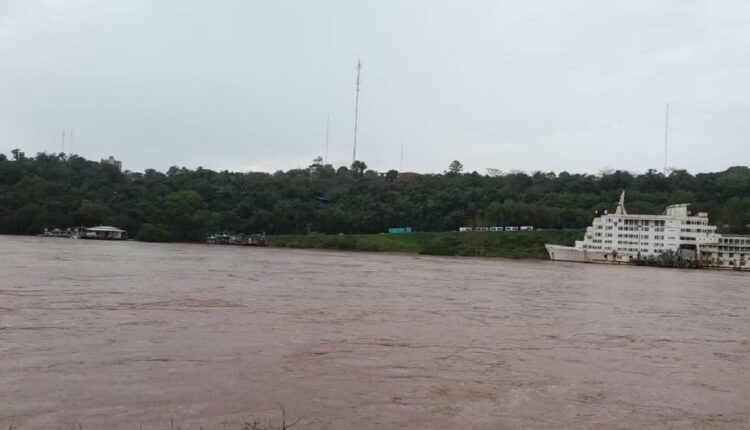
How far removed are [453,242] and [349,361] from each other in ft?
239

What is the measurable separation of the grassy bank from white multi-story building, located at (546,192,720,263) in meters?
5.74

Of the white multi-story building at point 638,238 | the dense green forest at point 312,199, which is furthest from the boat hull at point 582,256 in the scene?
the dense green forest at point 312,199

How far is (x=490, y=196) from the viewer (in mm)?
99188

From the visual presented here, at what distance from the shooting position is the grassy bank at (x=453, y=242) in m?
79.5

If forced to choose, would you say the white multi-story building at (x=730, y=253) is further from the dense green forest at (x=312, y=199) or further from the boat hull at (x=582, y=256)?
the dense green forest at (x=312, y=199)

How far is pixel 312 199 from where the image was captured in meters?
100

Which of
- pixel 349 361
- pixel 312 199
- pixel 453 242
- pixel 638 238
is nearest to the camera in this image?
pixel 349 361

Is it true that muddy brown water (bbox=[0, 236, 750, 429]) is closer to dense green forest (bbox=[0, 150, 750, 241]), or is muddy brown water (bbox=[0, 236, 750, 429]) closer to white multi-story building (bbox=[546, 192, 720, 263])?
white multi-story building (bbox=[546, 192, 720, 263])

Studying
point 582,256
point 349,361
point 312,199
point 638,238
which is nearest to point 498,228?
point 582,256

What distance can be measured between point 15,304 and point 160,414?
391 inches

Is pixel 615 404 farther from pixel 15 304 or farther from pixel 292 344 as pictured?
pixel 15 304

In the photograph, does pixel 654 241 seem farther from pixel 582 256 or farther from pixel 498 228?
pixel 498 228

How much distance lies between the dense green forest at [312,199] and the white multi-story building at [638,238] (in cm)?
1291

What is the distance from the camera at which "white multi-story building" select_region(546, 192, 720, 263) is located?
71938mm
